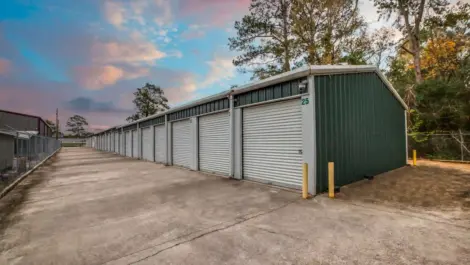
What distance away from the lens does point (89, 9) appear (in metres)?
10.2

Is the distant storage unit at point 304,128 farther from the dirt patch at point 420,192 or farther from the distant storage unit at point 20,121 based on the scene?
the distant storage unit at point 20,121

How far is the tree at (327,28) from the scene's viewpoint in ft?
57.6

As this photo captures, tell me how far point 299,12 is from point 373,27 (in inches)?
307

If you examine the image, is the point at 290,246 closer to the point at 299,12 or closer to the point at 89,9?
the point at 89,9

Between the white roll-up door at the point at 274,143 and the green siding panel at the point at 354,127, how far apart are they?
694 mm

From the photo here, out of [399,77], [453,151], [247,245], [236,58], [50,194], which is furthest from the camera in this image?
[399,77]

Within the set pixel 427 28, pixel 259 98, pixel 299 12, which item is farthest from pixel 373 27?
pixel 259 98

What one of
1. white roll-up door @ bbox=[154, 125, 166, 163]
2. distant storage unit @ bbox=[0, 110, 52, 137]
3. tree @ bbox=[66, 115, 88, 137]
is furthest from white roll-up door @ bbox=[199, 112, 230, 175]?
tree @ bbox=[66, 115, 88, 137]

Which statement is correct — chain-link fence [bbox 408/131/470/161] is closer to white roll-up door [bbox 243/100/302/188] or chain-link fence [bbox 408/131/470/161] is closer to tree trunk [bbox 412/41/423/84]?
tree trunk [bbox 412/41/423/84]

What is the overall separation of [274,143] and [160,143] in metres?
11.0

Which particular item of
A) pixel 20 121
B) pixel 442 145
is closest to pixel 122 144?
pixel 20 121

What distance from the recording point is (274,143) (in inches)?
296

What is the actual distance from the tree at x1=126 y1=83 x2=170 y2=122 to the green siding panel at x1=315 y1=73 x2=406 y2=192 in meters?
47.5

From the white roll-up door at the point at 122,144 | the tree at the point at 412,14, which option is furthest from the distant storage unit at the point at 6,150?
the tree at the point at 412,14
